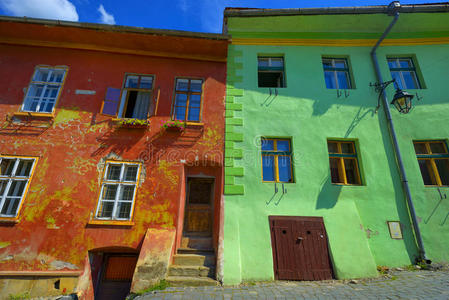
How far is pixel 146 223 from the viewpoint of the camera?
6.03 m

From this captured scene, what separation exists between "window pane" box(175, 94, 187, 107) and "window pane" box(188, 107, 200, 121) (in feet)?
1.10

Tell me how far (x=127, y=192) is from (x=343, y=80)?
845 cm

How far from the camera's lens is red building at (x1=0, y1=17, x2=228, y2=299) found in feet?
18.4

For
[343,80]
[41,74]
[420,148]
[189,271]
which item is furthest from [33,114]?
[420,148]

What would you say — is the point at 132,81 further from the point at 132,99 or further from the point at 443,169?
the point at 443,169

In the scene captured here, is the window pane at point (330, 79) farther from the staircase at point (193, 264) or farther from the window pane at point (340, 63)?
the staircase at point (193, 264)

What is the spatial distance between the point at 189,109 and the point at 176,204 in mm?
3256

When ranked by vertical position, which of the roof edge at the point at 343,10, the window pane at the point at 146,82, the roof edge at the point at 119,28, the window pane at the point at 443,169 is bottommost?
the window pane at the point at 443,169

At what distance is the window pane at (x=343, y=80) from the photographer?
7865 millimetres

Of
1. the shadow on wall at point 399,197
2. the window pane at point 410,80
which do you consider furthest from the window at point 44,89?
the window pane at point 410,80

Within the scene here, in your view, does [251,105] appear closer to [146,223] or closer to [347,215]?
[347,215]

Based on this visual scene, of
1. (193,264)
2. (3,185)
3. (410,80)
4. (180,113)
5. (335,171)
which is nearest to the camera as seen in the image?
(193,264)

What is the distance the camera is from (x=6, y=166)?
6.32 metres

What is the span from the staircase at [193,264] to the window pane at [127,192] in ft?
6.72
